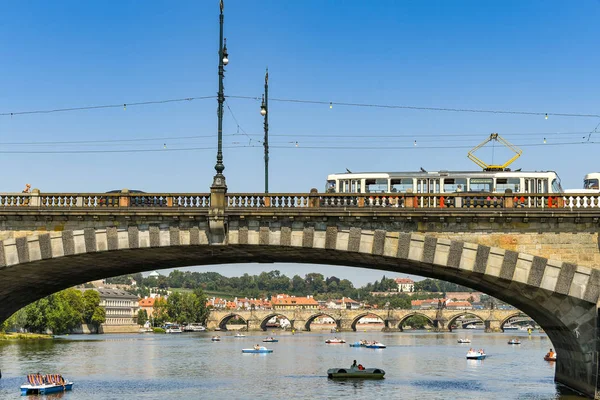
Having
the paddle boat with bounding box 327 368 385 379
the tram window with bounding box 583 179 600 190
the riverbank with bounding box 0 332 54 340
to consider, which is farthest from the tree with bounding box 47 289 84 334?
the tram window with bounding box 583 179 600 190

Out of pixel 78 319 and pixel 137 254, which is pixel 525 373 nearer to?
pixel 137 254

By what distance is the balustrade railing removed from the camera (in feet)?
134

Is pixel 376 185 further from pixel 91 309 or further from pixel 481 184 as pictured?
pixel 91 309

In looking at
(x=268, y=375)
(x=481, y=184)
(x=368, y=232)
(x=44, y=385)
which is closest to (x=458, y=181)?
(x=481, y=184)

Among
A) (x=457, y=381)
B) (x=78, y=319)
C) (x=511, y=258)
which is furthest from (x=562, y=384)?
(x=78, y=319)

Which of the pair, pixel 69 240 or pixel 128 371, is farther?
pixel 128 371

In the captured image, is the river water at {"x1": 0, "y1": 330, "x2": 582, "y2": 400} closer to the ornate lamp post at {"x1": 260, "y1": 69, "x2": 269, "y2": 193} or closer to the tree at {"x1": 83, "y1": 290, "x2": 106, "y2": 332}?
the ornate lamp post at {"x1": 260, "y1": 69, "x2": 269, "y2": 193}

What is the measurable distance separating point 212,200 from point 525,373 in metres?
42.2

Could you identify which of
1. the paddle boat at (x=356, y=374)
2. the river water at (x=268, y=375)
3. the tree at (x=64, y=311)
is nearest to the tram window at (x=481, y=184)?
the river water at (x=268, y=375)

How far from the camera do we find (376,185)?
2035 inches

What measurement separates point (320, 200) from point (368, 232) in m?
2.96

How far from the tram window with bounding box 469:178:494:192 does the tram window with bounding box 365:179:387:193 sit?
203 inches

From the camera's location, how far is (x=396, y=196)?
136 feet

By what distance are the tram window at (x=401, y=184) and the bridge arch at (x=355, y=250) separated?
20.1ft
